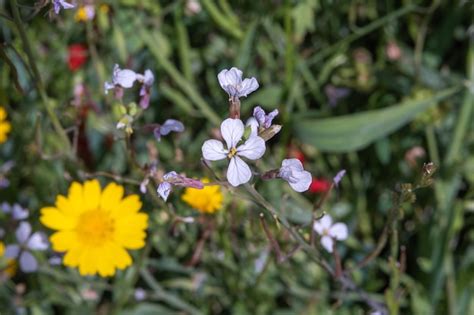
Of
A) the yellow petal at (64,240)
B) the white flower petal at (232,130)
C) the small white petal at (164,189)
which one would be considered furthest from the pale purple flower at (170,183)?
the yellow petal at (64,240)

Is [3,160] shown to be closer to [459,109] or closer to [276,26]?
[276,26]

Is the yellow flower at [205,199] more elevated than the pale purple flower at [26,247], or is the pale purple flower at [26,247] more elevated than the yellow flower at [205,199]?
the yellow flower at [205,199]

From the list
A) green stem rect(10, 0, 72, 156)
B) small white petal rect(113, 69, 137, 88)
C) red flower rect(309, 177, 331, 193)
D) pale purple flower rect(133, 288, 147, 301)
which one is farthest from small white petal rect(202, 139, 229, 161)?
red flower rect(309, 177, 331, 193)

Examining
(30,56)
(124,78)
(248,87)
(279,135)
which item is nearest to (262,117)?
(248,87)

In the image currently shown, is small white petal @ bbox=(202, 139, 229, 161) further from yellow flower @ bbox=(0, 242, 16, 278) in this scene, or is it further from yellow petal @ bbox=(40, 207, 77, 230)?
yellow flower @ bbox=(0, 242, 16, 278)

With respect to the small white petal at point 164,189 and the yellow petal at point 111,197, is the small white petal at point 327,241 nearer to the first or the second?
the yellow petal at point 111,197

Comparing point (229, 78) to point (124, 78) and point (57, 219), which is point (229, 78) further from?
point (57, 219)
